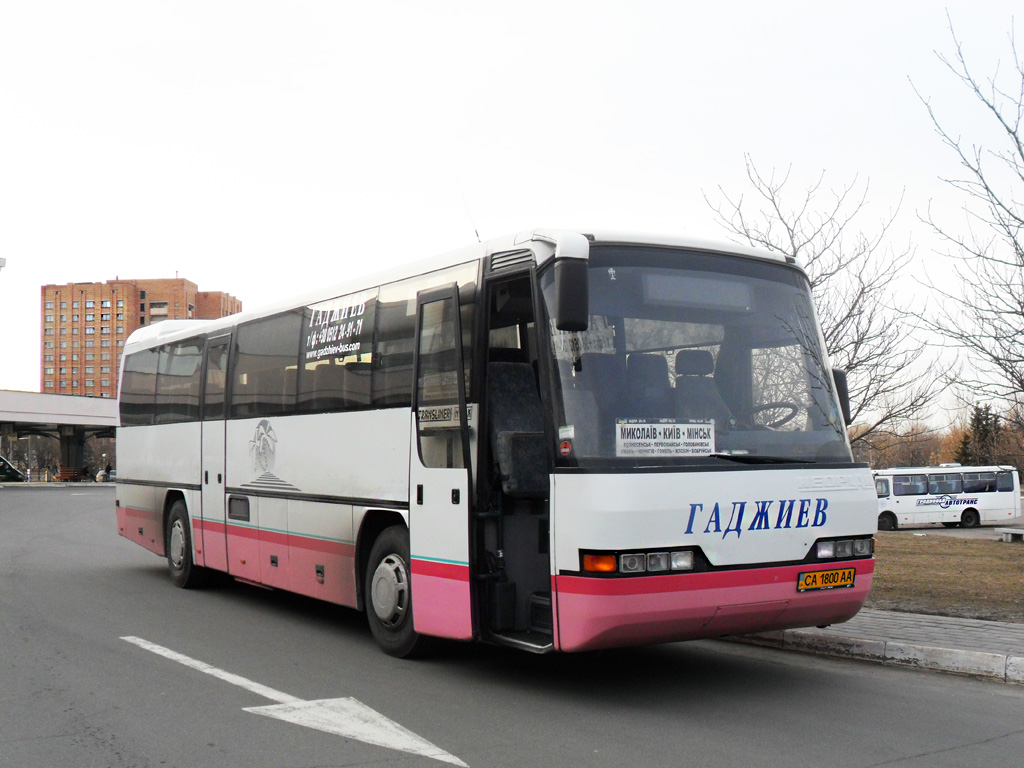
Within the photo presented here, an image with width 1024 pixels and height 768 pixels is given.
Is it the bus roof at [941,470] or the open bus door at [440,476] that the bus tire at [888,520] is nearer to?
the bus roof at [941,470]

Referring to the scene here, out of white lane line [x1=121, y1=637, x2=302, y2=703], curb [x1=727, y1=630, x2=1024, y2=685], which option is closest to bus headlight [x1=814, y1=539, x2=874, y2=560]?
curb [x1=727, y1=630, x2=1024, y2=685]

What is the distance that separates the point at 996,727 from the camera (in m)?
6.23

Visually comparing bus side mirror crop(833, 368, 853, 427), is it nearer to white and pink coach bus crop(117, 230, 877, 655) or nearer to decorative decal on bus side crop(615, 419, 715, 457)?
white and pink coach bus crop(117, 230, 877, 655)

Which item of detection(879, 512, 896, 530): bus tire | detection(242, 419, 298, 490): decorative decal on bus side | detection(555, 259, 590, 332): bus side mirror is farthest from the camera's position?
detection(879, 512, 896, 530): bus tire

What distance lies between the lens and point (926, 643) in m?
8.27

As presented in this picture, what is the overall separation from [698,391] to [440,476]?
2.06 metres

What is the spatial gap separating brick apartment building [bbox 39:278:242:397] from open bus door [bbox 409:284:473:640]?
155 meters

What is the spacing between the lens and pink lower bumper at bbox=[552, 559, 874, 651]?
21.0 ft

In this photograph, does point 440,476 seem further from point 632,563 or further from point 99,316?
point 99,316

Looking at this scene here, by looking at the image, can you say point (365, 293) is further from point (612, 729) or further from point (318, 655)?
point (612, 729)

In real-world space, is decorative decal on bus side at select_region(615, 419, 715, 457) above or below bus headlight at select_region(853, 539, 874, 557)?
above

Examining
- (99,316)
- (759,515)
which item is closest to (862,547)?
(759,515)

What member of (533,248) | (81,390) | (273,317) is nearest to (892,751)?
(533,248)

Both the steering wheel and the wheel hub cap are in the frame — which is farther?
the wheel hub cap
